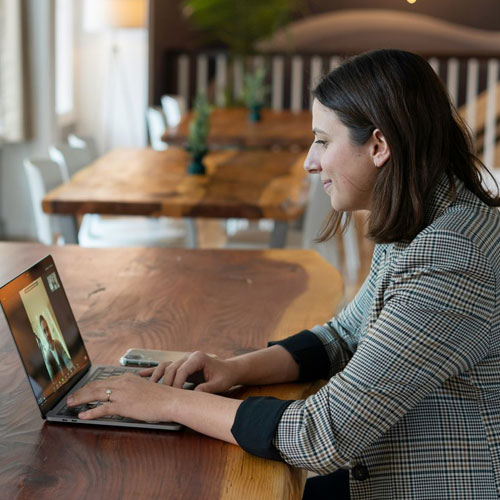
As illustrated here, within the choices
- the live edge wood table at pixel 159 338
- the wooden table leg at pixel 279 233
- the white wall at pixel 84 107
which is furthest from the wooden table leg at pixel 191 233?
the white wall at pixel 84 107

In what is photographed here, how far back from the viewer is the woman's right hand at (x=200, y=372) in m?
1.44

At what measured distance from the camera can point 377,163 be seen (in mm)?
1393

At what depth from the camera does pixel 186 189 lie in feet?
11.0

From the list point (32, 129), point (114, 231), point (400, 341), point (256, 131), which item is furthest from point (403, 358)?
point (32, 129)

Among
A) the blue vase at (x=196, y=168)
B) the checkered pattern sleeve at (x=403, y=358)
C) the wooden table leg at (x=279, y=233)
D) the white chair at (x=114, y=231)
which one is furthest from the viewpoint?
the white chair at (x=114, y=231)

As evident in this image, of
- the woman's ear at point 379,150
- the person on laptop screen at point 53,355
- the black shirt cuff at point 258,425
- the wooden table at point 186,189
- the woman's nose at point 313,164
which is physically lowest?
the wooden table at point 186,189

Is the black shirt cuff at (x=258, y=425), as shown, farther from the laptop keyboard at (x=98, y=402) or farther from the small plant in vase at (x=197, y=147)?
the small plant in vase at (x=197, y=147)

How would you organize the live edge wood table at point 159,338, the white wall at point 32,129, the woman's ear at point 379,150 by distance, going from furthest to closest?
1. the white wall at point 32,129
2. the woman's ear at point 379,150
3. the live edge wood table at point 159,338

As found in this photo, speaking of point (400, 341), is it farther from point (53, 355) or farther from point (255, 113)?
point (255, 113)

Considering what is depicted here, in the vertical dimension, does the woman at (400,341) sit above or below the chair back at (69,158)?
above

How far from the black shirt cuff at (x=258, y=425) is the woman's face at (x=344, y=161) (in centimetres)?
36

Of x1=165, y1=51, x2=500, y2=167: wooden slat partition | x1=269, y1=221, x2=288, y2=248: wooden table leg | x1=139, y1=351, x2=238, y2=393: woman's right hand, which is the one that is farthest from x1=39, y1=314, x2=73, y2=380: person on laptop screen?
x1=165, y1=51, x2=500, y2=167: wooden slat partition

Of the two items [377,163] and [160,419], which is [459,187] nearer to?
[377,163]

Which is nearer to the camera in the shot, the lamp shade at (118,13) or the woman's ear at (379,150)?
the woman's ear at (379,150)
